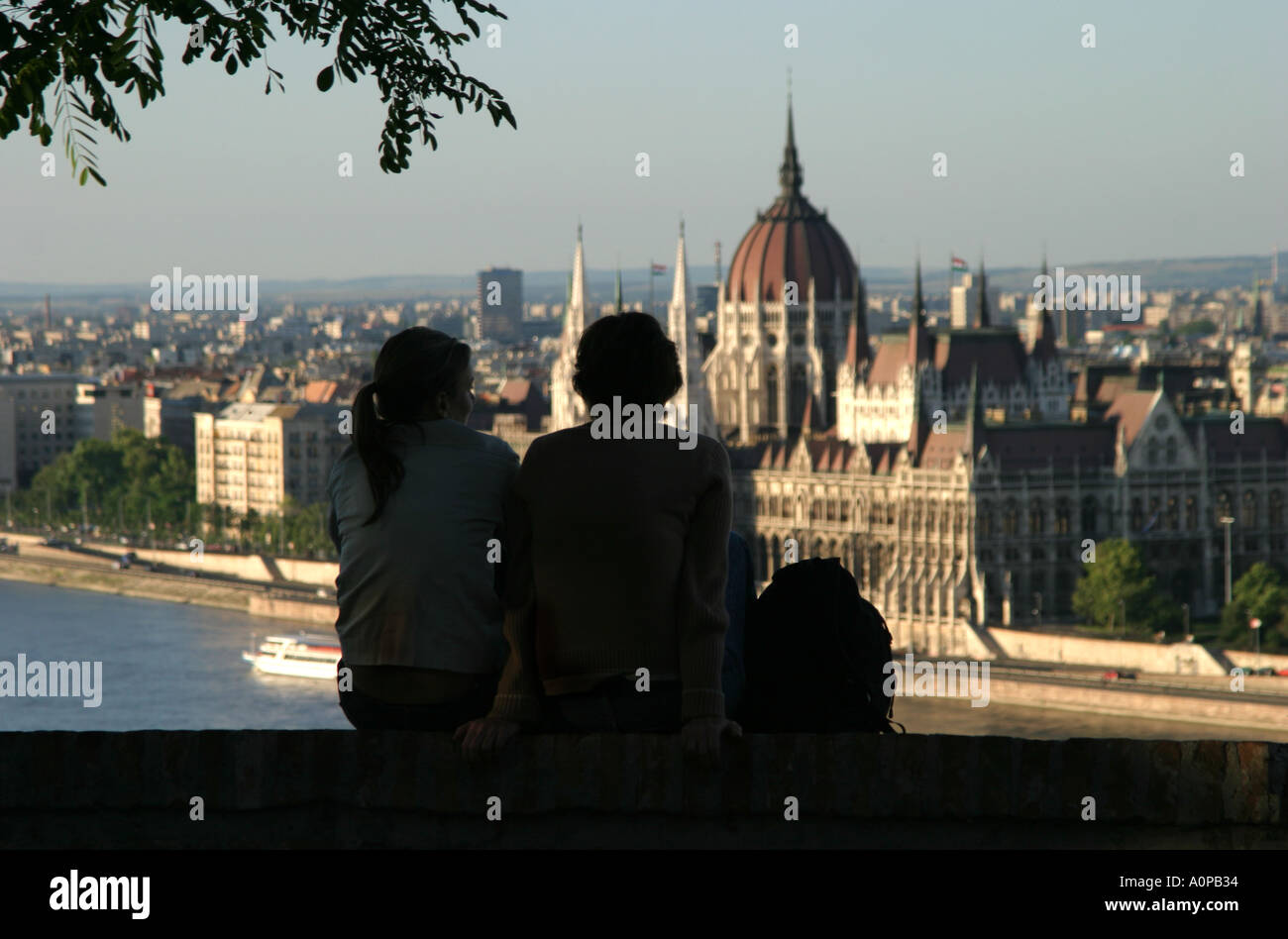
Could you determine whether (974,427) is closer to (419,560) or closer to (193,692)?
(193,692)

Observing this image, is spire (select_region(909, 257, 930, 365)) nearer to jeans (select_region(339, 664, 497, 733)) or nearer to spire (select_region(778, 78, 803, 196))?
spire (select_region(778, 78, 803, 196))

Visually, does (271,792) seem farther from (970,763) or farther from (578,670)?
(970,763)

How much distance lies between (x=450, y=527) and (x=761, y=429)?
2625 inches

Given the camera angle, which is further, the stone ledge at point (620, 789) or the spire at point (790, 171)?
the spire at point (790, 171)

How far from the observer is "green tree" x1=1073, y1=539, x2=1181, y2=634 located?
160ft

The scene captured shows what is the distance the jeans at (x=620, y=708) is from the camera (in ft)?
21.2

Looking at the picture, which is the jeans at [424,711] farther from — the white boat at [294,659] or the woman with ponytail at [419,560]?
the white boat at [294,659]

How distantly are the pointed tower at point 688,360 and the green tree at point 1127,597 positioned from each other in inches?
705

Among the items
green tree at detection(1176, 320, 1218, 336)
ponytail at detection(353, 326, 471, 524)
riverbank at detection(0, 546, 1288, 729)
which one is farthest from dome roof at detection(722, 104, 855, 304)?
green tree at detection(1176, 320, 1218, 336)

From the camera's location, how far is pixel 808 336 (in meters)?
73.8

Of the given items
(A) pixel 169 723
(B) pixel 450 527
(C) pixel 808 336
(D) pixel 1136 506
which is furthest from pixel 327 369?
(B) pixel 450 527

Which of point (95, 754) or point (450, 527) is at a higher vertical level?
point (450, 527)

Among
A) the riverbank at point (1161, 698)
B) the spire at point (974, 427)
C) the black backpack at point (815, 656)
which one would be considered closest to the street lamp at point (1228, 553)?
the spire at point (974, 427)

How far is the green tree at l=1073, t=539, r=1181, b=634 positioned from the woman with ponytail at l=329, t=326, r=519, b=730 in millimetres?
42676
